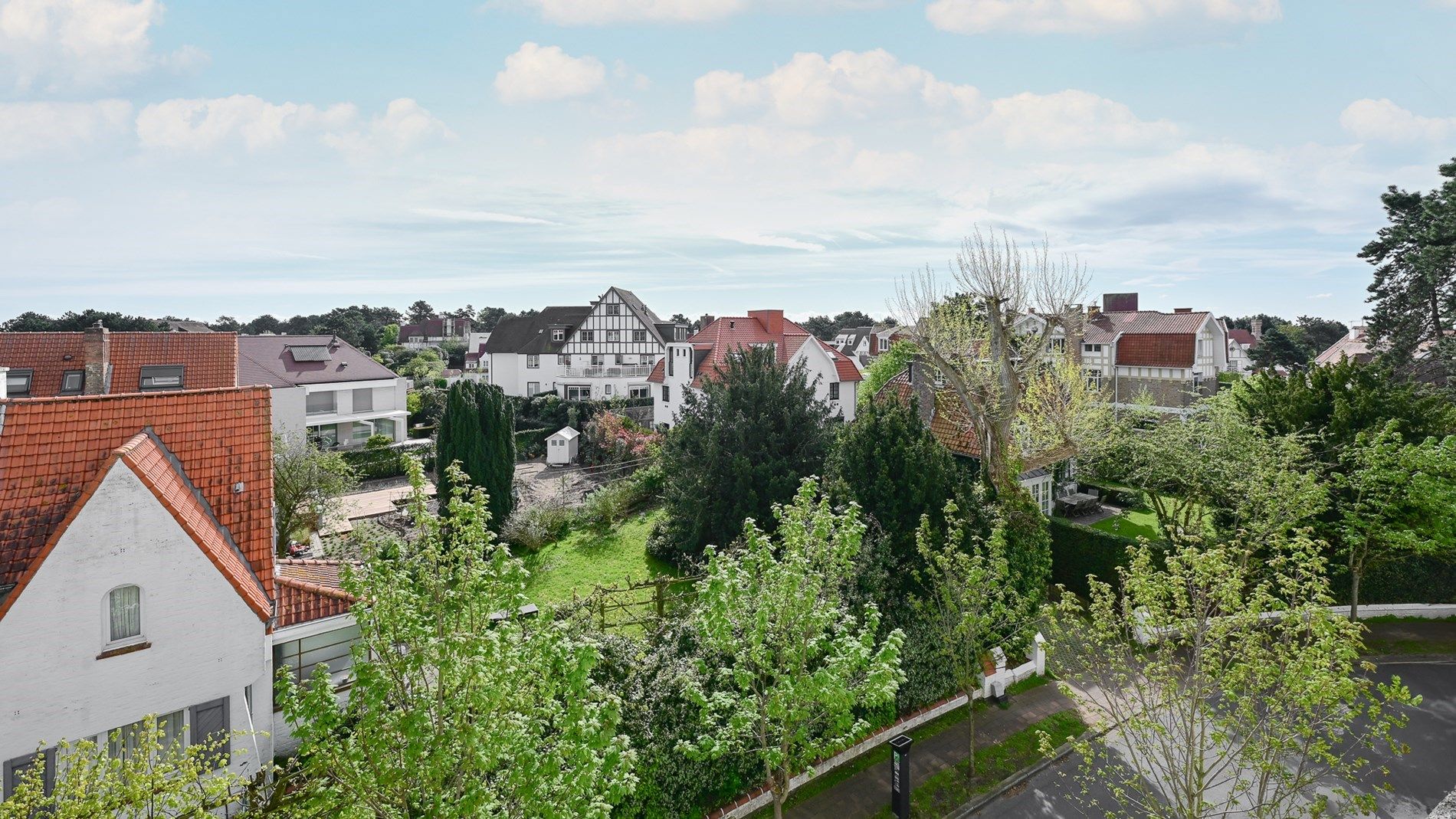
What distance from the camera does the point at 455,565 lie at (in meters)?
9.57

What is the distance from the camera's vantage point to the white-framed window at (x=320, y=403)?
42250mm

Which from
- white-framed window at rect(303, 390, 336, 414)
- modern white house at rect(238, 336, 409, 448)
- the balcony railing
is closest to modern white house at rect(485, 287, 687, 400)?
the balcony railing

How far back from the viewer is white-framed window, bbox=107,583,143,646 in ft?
37.2

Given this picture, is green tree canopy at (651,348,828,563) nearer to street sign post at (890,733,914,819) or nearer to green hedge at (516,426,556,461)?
street sign post at (890,733,914,819)

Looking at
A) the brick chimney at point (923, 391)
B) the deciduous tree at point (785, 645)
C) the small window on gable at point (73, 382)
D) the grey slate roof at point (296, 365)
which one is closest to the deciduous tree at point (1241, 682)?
the deciduous tree at point (785, 645)

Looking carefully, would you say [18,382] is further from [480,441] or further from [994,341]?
[994,341]

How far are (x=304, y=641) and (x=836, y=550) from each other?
10.9 m

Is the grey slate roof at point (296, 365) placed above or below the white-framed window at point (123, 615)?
above

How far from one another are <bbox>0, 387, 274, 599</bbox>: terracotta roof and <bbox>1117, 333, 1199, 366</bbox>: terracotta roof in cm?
5755

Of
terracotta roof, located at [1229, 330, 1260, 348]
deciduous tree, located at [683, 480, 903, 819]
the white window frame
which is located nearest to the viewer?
deciduous tree, located at [683, 480, 903, 819]

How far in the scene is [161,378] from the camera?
3128 cm

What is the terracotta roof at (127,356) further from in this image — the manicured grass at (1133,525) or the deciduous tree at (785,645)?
the manicured grass at (1133,525)

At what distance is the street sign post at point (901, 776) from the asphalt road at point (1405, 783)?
66.8 inches

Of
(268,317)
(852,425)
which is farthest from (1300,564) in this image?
(268,317)
